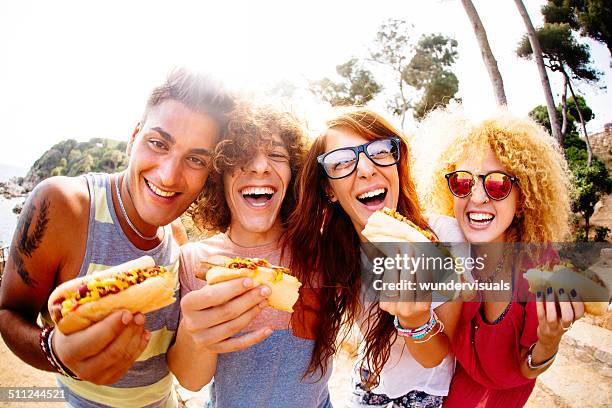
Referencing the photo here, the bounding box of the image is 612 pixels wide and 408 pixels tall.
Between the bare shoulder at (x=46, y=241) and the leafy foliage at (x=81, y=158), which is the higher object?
the leafy foliage at (x=81, y=158)

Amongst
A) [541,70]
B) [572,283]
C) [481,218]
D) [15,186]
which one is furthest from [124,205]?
[15,186]

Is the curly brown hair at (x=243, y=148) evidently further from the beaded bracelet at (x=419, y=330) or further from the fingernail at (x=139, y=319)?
the beaded bracelet at (x=419, y=330)

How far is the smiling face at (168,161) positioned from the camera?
225 cm

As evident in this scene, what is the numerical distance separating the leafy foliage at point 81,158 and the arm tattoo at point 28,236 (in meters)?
13.6

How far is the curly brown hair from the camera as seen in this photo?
2.38 m

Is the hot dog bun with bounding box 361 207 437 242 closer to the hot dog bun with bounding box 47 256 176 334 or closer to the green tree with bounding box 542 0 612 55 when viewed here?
the hot dog bun with bounding box 47 256 176 334

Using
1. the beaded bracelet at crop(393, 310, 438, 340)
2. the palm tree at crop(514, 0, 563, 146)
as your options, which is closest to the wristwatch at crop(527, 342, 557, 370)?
the beaded bracelet at crop(393, 310, 438, 340)

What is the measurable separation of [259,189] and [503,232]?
1.80 m

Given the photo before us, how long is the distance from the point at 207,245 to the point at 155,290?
74 centimetres

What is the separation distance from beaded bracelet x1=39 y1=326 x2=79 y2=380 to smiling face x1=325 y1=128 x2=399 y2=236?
190 cm

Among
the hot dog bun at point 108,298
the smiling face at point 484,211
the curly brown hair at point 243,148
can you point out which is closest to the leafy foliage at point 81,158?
the curly brown hair at point 243,148

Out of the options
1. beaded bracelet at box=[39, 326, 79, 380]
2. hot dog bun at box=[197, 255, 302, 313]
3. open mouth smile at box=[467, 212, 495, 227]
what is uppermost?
open mouth smile at box=[467, 212, 495, 227]

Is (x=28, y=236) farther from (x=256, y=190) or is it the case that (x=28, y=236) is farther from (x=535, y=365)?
(x=535, y=365)

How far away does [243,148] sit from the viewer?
2375mm
